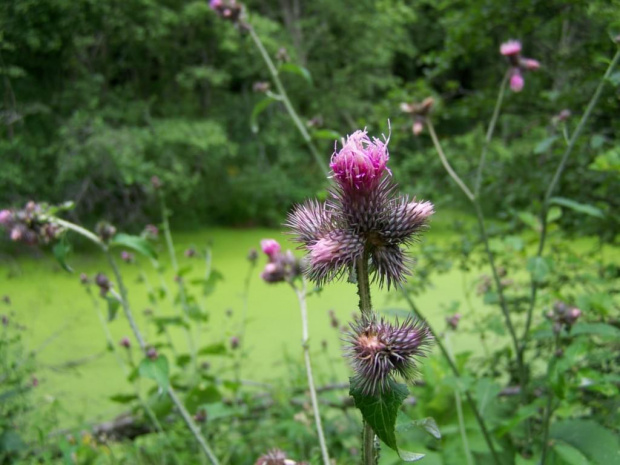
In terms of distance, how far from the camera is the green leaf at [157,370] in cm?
155

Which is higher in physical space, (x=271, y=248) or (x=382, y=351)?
(x=271, y=248)

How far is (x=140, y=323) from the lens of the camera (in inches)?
201

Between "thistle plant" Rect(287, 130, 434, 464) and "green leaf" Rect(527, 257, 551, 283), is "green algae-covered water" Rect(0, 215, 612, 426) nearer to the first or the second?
"green leaf" Rect(527, 257, 551, 283)

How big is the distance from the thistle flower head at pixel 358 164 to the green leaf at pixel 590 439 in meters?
1.19

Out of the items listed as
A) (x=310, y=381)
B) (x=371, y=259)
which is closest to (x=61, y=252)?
(x=310, y=381)

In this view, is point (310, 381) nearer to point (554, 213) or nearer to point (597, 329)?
point (597, 329)

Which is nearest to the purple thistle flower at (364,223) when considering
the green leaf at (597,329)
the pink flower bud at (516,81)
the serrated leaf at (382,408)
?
the serrated leaf at (382,408)

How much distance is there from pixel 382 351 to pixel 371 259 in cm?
15

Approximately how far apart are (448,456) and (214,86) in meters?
11.4

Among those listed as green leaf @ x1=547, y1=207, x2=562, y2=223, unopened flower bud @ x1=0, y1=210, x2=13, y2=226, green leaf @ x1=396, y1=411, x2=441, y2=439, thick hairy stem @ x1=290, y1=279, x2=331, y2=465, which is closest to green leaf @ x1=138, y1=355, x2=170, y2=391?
thick hairy stem @ x1=290, y1=279, x2=331, y2=465

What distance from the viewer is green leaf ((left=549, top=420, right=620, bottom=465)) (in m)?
1.52

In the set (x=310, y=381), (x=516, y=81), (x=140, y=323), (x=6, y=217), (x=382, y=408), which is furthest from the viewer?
(x=140, y=323)

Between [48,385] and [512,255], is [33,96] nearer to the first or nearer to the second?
[48,385]

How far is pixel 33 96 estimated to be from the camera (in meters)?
8.12
